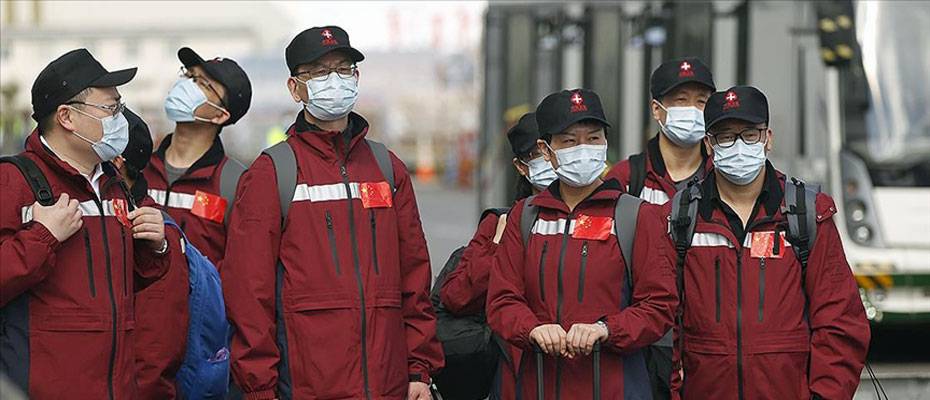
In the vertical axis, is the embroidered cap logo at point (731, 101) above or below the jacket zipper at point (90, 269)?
above

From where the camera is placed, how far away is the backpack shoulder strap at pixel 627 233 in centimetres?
482

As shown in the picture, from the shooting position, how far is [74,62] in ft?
14.8

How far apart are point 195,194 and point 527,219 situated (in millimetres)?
1613

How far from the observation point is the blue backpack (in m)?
5.08

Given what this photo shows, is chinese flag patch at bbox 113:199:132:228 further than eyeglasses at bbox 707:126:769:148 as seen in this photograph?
No

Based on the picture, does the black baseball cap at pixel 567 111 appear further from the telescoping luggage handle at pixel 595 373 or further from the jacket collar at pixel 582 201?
the telescoping luggage handle at pixel 595 373

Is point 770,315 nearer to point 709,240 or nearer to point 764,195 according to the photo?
point 709,240

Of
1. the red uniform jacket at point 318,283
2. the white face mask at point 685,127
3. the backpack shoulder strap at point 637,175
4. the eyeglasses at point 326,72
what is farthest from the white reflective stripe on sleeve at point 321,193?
the white face mask at point 685,127

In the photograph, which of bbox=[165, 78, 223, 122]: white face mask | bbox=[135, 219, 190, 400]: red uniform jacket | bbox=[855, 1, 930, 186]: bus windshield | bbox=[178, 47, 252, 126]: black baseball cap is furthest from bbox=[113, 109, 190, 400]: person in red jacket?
bbox=[855, 1, 930, 186]: bus windshield

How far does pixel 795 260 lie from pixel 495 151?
9.68 metres

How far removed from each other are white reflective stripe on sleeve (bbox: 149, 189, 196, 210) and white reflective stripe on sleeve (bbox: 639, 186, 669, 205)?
1844 millimetres

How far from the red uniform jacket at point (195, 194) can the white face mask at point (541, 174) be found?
127 centimetres

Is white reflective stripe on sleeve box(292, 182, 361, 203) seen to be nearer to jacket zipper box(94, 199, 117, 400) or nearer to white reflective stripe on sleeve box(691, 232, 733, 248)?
jacket zipper box(94, 199, 117, 400)

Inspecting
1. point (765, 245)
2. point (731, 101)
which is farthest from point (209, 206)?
point (765, 245)
